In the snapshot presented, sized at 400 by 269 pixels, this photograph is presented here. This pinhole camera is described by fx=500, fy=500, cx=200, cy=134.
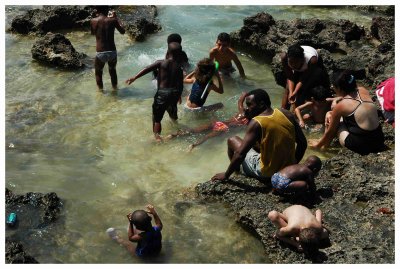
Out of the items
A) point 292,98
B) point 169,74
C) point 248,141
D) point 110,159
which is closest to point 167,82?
point 169,74

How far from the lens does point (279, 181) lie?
570 cm

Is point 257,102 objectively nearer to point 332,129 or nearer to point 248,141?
point 248,141

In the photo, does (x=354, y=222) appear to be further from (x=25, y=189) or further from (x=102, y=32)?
(x=102, y=32)

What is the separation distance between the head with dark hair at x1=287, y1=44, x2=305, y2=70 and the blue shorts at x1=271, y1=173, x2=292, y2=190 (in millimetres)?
2349

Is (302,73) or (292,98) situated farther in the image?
(292,98)

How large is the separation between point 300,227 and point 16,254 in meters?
2.84

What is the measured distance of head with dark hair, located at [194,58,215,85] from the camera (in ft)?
26.1

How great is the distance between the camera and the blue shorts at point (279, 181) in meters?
5.66

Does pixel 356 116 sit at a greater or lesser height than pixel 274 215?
greater

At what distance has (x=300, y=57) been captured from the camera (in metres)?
7.45

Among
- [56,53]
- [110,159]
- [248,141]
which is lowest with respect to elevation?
[110,159]

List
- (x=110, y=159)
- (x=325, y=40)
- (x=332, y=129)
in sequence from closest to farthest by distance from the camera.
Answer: (x=332, y=129)
(x=110, y=159)
(x=325, y=40)

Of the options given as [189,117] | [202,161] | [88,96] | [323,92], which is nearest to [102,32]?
[88,96]

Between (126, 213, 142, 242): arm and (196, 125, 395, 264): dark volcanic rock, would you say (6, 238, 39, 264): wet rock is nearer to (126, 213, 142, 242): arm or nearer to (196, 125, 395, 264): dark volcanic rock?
(126, 213, 142, 242): arm
